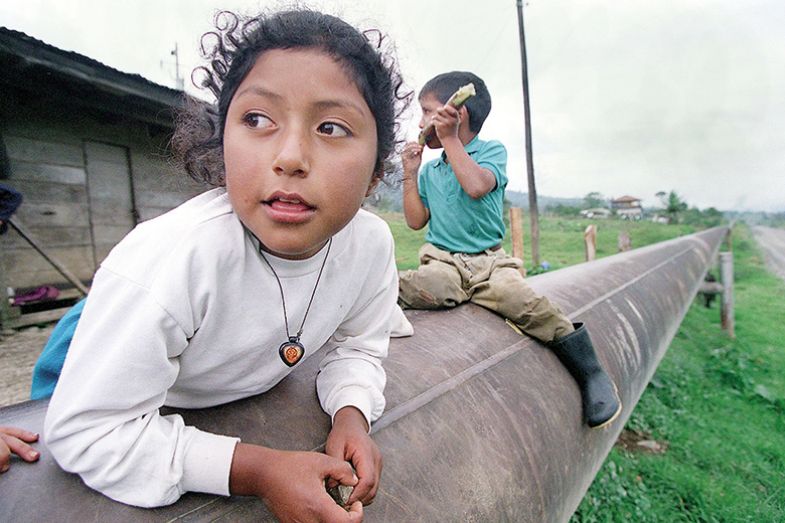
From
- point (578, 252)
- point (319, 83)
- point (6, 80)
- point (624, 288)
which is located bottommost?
point (578, 252)

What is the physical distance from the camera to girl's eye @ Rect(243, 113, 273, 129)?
932 mm

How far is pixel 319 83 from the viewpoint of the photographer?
944mm

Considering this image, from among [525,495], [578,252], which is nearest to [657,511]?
[525,495]

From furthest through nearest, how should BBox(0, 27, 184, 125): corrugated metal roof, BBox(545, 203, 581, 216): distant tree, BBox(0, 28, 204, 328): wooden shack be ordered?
BBox(545, 203, 581, 216): distant tree → BBox(0, 28, 204, 328): wooden shack → BBox(0, 27, 184, 125): corrugated metal roof

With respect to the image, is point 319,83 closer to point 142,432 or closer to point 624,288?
point 142,432

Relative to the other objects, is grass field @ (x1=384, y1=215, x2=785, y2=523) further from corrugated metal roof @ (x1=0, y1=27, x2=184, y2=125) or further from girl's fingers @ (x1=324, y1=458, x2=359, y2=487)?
corrugated metal roof @ (x1=0, y1=27, x2=184, y2=125)

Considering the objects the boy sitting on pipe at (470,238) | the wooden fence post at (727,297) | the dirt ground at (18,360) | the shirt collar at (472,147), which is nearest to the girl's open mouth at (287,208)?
the boy sitting on pipe at (470,238)

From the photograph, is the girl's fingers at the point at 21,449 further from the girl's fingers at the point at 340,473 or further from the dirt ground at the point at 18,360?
the dirt ground at the point at 18,360

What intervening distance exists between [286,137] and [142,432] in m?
0.56

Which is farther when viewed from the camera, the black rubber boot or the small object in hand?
the black rubber boot

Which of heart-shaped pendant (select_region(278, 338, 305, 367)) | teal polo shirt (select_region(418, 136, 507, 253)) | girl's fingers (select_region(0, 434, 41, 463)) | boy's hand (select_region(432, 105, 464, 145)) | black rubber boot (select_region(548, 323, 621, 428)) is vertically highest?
boy's hand (select_region(432, 105, 464, 145))

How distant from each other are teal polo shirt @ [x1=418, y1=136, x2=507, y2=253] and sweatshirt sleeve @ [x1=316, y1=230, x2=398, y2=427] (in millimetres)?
1280

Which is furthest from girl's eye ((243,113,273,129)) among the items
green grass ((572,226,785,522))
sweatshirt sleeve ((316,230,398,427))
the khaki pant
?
green grass ((572,226,785,522))

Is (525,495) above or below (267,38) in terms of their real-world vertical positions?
below
